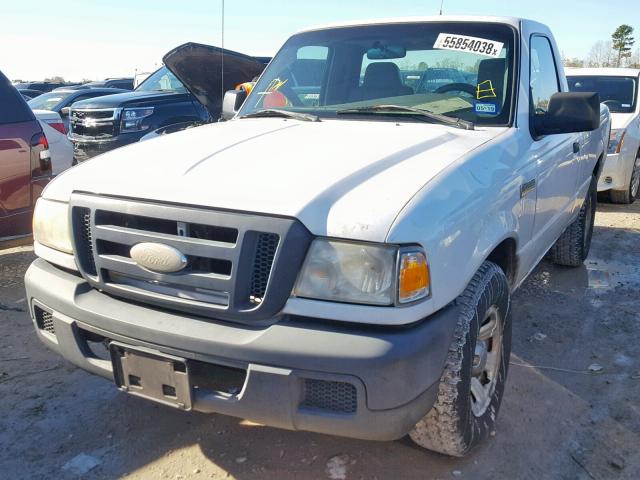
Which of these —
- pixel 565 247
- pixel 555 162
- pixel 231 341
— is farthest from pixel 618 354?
pixel 231 341

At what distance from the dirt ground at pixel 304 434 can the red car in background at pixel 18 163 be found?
112 cm

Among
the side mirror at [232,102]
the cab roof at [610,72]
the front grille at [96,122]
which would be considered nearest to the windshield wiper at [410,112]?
the side mirror at [232,102]

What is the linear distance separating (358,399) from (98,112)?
27.3 feet

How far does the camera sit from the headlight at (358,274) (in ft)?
6.45

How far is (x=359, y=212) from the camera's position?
2014 mm

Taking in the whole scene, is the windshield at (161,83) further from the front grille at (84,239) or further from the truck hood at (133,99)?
the front grille at (84,239)

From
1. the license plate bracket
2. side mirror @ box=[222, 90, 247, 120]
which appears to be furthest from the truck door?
the license plate bracket

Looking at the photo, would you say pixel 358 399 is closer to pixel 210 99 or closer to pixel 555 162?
pixel 555 162

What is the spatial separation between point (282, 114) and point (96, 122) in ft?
21.7

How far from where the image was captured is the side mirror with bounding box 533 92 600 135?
3.04m

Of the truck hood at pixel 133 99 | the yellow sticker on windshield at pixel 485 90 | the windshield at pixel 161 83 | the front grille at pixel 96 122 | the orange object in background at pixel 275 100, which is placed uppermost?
the yellow sticker on windshield at pixel 485 90

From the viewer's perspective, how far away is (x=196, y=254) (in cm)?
209

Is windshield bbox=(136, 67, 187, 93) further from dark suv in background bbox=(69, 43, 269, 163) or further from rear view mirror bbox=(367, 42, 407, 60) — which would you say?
rear view mirror bbox=(367, 42, 407, 60)

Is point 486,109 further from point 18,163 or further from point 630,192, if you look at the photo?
point 630,192
